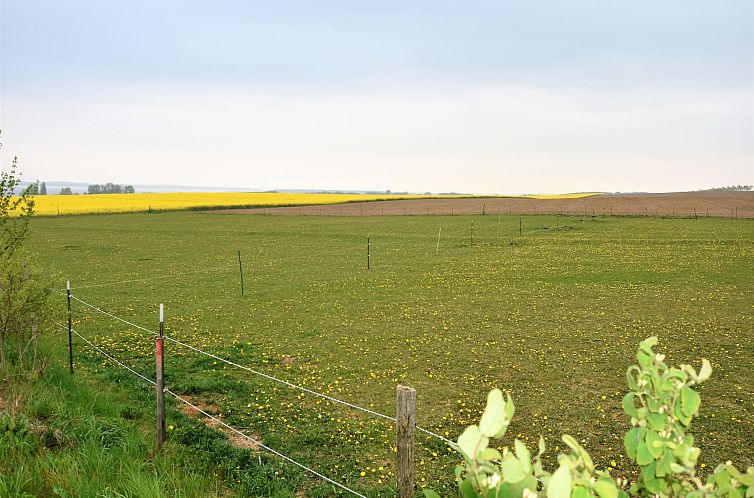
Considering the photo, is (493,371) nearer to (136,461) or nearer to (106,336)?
(136,461)

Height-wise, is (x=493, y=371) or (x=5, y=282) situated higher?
(x=5, y=282)

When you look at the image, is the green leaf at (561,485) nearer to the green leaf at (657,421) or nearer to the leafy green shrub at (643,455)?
the leafy green shrub at (643,455)

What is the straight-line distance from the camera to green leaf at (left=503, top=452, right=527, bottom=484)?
1.36 metres

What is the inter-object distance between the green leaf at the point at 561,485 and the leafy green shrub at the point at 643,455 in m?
0.09

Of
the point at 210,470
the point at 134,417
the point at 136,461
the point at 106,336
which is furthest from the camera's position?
the point at 106,336

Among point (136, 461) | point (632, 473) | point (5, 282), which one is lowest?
point (632, 473)

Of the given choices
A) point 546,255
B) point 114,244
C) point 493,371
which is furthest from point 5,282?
point 114,244

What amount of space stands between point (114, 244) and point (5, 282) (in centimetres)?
3116

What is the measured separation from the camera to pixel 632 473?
23.2 feet

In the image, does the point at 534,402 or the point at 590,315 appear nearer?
the point at 534,402

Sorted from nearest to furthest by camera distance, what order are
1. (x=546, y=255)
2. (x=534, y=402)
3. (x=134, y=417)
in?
(x=134, y=417) → (x=534, y=402) → (x=546, y=255)

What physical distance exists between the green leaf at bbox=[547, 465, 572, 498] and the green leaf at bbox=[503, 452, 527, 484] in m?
0.10

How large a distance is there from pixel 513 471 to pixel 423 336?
12.7 metres

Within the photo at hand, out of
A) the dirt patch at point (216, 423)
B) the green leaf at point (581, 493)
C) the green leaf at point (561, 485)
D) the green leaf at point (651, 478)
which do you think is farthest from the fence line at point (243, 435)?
the green leaf at point (561, 485)
